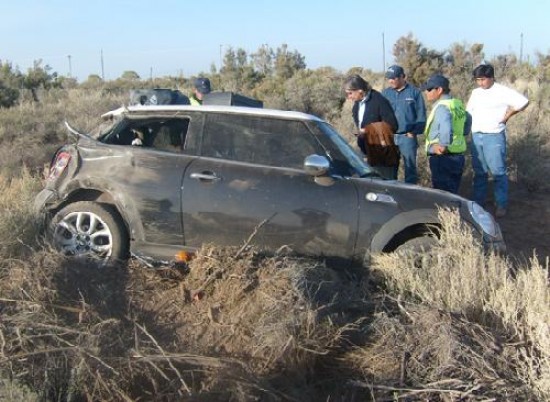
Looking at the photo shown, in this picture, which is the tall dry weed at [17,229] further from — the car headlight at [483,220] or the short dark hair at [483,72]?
the short dark hair at [483,72]

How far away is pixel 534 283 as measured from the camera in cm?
415

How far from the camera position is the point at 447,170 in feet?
26.5

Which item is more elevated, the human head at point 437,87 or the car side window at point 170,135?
the human head at point 437,87

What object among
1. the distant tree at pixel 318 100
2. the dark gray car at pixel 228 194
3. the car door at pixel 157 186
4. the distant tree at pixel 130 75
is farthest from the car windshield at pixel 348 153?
the distant tree at pixel 130 75

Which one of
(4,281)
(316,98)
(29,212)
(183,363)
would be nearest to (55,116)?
(316,98)

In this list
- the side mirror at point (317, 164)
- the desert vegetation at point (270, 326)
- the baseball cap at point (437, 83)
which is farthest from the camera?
Answer: the baseball cap at point (437, 83)

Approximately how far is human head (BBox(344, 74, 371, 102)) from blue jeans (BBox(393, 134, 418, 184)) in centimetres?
98

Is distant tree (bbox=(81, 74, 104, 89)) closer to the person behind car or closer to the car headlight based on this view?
the person behind car

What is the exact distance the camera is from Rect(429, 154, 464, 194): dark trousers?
315 inches

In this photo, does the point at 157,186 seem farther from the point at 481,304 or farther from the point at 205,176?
the point at 481,304

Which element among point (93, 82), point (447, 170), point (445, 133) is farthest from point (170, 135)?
point (93, 82)

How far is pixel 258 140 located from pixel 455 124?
10.9 feet

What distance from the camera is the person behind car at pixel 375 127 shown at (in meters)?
7.50

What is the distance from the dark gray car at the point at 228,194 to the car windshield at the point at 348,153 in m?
0.02
